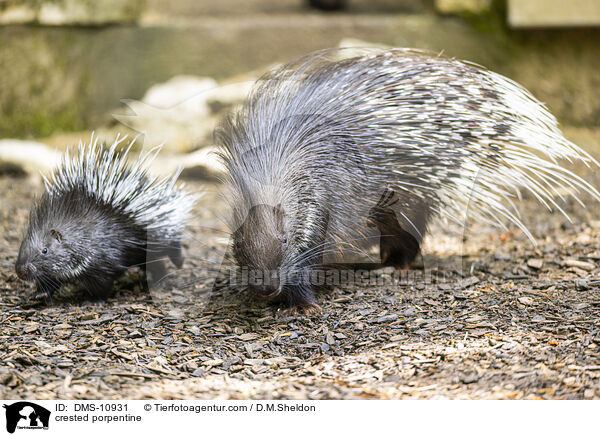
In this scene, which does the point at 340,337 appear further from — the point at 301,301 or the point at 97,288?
the point at 97,288

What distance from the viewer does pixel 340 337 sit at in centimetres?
308

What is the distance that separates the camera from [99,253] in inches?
147

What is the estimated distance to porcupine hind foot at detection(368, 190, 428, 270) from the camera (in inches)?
143

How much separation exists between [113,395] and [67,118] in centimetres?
557

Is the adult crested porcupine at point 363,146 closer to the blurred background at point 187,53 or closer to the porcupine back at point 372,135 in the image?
the porcupine back at point 372,135

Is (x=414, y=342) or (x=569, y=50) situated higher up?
(x=569, y=50)

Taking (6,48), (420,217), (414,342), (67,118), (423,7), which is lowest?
(414,342)

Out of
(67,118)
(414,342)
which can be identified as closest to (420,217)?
(414,342)

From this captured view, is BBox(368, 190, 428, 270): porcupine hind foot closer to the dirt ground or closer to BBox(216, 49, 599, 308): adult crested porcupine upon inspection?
BBox(216, 49, 599, 308): adult crested porcupine

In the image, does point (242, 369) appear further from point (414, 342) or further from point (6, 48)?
point (6, 48)
